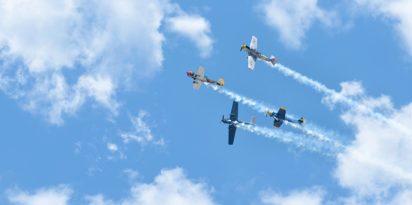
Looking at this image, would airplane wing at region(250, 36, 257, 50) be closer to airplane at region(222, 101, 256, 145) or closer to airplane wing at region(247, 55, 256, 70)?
airplane wing at region(247, 55, 256, 70)

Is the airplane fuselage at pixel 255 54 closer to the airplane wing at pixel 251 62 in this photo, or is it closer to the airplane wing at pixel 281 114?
the airplane wing at pixel 251 62

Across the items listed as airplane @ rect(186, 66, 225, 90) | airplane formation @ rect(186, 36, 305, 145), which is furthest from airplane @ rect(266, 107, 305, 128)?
airplane @ rect(186, 66, 225, 90)

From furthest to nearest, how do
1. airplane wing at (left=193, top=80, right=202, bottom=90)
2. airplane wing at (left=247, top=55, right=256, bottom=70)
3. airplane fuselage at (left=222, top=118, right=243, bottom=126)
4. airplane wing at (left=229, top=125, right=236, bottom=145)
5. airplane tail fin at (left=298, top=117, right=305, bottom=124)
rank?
airplane wing at (left=229, top=125, right=236, bottom=145)
airplane fuselage at (left=222, top=118, right=243, bottom=126)
airplane wing at (left=247, top=55, right=256, bottom=70)
airplane tail fin at (left=298, top=117, right=305, bottom=124)
airplane wing at (left=193, top=80, right=202, bottom=90)

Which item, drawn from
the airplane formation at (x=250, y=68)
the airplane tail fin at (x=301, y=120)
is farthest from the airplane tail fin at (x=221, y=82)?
the airplane tail fin at (x=301, y=120)

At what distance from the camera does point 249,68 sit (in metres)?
Answer: 137

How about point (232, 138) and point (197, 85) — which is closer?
point (197, 85)

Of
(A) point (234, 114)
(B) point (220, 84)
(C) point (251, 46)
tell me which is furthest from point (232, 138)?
(C) point (251, 46)

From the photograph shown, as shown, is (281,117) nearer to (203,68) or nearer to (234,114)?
(234,114)

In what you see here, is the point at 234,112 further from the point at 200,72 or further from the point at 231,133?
the point at 200,72

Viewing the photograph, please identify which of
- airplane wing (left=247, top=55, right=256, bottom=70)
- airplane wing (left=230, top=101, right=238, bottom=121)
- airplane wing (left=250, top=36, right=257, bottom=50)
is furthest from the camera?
airplane wing (left=250, top=36, right=257, bottom=50)

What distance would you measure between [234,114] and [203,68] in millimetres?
16827

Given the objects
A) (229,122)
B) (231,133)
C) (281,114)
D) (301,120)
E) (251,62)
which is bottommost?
(301,120)

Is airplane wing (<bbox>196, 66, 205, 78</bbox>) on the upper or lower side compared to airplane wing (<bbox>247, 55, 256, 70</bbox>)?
lower

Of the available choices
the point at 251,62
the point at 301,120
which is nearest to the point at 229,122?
the point at 251,62
